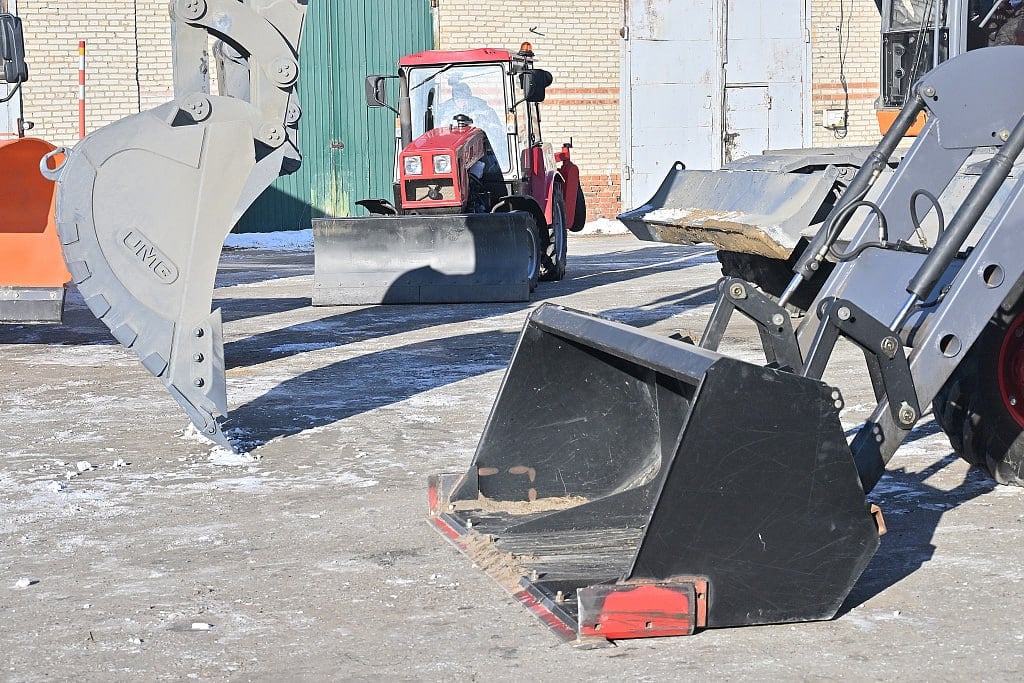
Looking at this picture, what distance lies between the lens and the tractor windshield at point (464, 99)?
1332 centimetres

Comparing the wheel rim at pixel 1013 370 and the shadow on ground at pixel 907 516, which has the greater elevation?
the wheel rim at pixel 1013 370

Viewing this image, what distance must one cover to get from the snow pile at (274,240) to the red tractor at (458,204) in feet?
19.3

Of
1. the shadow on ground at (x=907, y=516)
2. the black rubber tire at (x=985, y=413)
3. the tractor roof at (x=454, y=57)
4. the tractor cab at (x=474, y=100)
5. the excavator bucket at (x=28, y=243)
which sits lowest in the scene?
the shadow on ground at (x=907, y=516)

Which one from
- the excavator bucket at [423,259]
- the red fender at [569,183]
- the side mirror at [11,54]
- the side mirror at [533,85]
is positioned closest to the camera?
the side mirror at [11,54]

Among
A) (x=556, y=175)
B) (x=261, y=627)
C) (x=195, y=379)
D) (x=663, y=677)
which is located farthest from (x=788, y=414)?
(x=556, y=175)

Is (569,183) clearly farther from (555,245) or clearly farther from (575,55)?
(575,55)

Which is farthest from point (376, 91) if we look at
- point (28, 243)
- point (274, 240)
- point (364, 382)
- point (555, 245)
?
point (274, 240)

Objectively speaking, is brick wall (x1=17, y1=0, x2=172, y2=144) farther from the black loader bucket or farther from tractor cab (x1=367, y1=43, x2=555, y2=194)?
the black loader bucket

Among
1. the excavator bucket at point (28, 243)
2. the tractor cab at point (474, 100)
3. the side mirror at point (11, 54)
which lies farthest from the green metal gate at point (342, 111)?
the excavator bucket at point (28, 243)

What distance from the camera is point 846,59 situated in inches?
845

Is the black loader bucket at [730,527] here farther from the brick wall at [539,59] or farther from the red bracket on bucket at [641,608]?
the brick wall at [539,59]

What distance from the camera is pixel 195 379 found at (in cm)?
602

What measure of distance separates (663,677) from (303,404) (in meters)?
4.23

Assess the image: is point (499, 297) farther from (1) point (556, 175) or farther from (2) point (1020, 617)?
(2) point (1020, 617)
